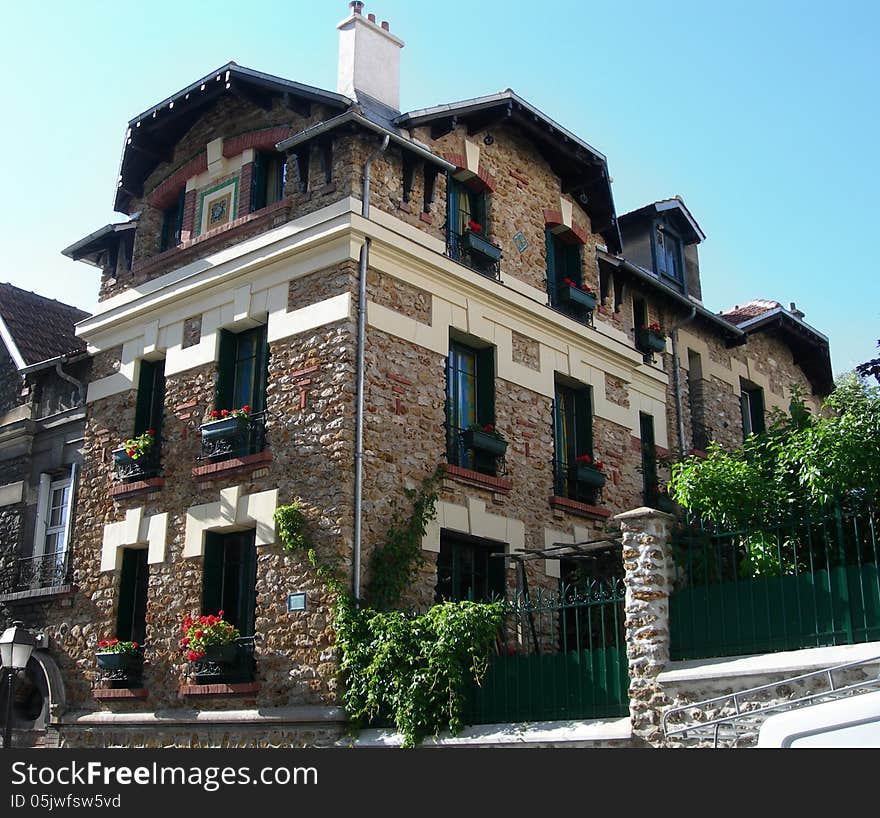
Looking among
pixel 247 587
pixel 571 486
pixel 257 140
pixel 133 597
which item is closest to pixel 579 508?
pixel 571 486

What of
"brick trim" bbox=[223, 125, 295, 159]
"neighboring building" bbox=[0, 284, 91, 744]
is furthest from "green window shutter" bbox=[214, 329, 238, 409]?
"neighboring building" bbox=[0, 284, 91, 744]

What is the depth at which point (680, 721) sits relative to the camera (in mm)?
8758

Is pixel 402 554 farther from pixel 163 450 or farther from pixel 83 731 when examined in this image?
pixel 83 731

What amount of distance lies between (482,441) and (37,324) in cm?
921

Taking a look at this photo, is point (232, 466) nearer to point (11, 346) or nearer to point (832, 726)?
point (11, 346)

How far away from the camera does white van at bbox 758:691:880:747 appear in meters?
5.74

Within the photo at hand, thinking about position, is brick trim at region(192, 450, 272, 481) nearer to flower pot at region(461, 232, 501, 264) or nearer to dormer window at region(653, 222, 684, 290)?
flower pot at region(461, 232, 501, 264)

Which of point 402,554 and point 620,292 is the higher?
point 620,292

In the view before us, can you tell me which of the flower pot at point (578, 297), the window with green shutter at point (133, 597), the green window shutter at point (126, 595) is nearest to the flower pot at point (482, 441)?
the flower pot at point (578, 297)

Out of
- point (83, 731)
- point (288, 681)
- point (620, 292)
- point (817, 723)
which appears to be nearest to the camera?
point (817, 723)

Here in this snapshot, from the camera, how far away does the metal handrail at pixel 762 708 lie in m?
7.31

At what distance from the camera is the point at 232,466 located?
13.0 m

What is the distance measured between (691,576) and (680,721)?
1.39 meters

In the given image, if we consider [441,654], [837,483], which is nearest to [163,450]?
[441,654]
